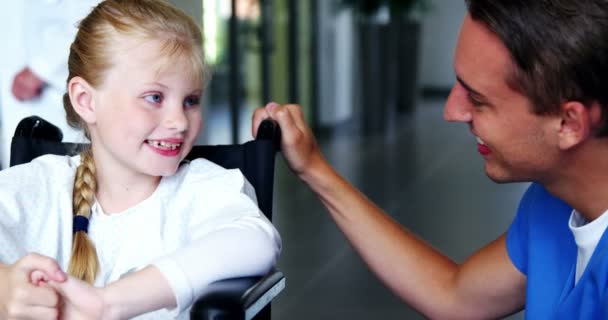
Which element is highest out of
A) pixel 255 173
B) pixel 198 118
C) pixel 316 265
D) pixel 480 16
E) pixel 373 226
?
pixel 480 16

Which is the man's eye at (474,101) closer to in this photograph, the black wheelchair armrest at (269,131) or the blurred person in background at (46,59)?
the black wheelchair armrest at (269,131)

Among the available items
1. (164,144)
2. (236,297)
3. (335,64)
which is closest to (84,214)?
(164,144)

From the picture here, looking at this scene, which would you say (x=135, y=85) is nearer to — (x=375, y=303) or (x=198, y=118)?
(x=198, y=118)

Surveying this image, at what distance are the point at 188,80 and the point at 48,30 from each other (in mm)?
1152

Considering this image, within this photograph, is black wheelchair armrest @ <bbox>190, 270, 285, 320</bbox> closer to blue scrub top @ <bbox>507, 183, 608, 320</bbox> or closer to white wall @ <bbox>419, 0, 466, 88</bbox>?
blue scrub top @ <bbox>507, 183, 608, 320</bbox>

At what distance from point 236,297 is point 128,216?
1.59 ft

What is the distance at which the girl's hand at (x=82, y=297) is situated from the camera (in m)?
1.23

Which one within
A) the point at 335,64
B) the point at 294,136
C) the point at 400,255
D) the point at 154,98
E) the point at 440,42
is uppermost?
the point at 154,98

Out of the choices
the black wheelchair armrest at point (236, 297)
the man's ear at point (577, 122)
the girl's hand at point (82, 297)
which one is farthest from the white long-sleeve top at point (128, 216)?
the man's ear at point (577, 122)

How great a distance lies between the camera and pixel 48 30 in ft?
8.24

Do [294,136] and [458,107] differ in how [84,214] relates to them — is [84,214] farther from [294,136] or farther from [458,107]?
[458,107]

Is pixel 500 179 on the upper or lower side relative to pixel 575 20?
lower

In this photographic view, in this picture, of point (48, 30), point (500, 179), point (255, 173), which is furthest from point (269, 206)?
point (48, 30)

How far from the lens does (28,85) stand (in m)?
2.50
